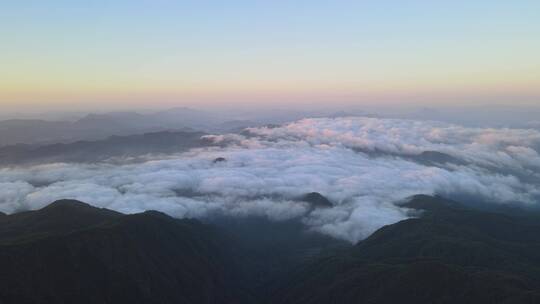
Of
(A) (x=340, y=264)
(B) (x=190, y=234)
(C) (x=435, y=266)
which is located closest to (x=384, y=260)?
(A) (x=340, y=264)

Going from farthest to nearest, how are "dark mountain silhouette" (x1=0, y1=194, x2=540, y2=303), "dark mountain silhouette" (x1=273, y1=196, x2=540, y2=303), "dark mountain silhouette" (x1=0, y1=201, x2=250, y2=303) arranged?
"dark mountain silhouette" (x1=273, y1=196, x2=540, y2=303) < "dark mountain silhouette" (x1=0, y1=194, x2=540, y2=303) < "dark mountain silhouette" (x1=0, y1=201, x2=250, y2=303)

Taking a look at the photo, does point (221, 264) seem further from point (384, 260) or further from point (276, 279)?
point (384, 260)

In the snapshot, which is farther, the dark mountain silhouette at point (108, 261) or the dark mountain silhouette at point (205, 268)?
the dark mountain silhouette at point (205, 268)

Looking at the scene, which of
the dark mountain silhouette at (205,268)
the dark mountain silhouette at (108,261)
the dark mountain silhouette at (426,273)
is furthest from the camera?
the dark mountain silhouette at (426,273)

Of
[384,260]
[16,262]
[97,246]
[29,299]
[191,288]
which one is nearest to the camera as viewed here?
[29,299]

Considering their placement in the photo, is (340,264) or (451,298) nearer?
(451,298)

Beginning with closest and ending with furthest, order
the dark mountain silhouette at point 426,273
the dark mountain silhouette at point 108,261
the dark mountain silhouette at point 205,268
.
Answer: the dark mountain silhouette at point 108,261
the dark mountain silhouette at point 205,268
the dark mountain silhouette at point 426,273

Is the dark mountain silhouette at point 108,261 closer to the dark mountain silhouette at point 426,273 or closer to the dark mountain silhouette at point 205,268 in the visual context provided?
the dark mountain silhouette at point 205,268

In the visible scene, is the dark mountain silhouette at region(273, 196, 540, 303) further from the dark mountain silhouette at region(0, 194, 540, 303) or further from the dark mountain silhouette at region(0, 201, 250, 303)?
the dark mountain silhouette at region(0, 201, 250, 303)

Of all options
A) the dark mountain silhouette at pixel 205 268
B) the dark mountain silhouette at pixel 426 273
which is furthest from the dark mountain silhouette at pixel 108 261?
the dark mountain silhouette at pixel 426 273

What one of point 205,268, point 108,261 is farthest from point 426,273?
point 108,261

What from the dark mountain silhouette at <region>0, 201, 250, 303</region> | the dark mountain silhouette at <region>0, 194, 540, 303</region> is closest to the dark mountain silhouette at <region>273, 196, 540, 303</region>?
the dark mountain silhouette at <region>0, 194, 540, 303</region>
